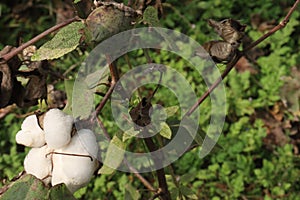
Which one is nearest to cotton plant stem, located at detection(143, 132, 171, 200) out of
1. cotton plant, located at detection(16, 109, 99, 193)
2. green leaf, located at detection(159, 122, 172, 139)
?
green leaf, located at detection(159, 122, 172, 139)

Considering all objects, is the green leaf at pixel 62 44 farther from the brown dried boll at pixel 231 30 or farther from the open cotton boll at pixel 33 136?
the brown dried boll at pixel 231 30

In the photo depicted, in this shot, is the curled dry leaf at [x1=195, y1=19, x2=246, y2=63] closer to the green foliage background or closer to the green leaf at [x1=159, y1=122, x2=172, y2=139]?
the green leaf at [x1=159, y1=122, x2=172, y2=139]

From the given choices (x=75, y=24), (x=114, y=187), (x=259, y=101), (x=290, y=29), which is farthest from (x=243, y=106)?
(x=75, y=24)

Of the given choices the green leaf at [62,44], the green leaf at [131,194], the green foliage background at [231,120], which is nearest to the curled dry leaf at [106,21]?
the green leaf at [62,44]

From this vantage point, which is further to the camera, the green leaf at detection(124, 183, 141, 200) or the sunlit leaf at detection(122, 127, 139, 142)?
the green leaf at detection(124, 183, 141, 200)

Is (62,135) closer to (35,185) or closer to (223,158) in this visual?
(35,185)

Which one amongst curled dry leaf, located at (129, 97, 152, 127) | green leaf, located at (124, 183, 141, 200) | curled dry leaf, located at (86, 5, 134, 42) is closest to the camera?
curled dry leaf, located at (86, 5, 134, 42)
